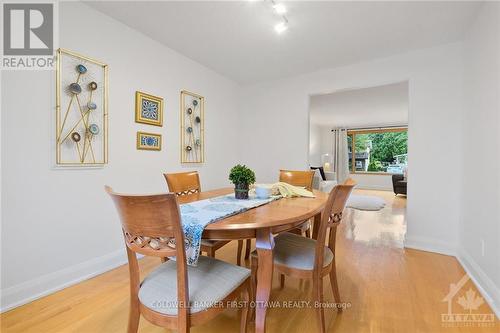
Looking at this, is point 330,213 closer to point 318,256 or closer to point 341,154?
point 318,256

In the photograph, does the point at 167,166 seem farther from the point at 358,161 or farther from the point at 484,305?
the point at 358,161

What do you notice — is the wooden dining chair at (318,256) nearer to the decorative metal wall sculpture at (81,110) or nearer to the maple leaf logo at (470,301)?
the maple leaf logo at (470,301)

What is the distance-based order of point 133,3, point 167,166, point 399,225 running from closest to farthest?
1. point 133,3
2. point 167,166
3. point 399,225

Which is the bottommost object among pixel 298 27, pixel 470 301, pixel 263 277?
pixel 470 301

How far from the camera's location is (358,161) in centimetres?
866

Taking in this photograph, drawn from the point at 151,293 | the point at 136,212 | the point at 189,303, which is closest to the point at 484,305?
the point at 189,303

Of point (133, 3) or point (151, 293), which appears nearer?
point (151, 293)

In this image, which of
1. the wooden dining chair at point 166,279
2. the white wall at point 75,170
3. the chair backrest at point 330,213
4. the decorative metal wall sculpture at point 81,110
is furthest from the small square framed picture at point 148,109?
Result: the chair backrest at point 330,213

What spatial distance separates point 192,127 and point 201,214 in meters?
2.07

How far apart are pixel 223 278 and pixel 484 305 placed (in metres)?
1.90

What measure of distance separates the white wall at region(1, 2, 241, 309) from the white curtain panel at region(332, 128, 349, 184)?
277 inches

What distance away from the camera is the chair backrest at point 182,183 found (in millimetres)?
1948

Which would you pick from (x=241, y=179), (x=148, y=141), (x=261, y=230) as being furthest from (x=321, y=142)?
(x=261, y=230)

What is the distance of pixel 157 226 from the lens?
89cm
